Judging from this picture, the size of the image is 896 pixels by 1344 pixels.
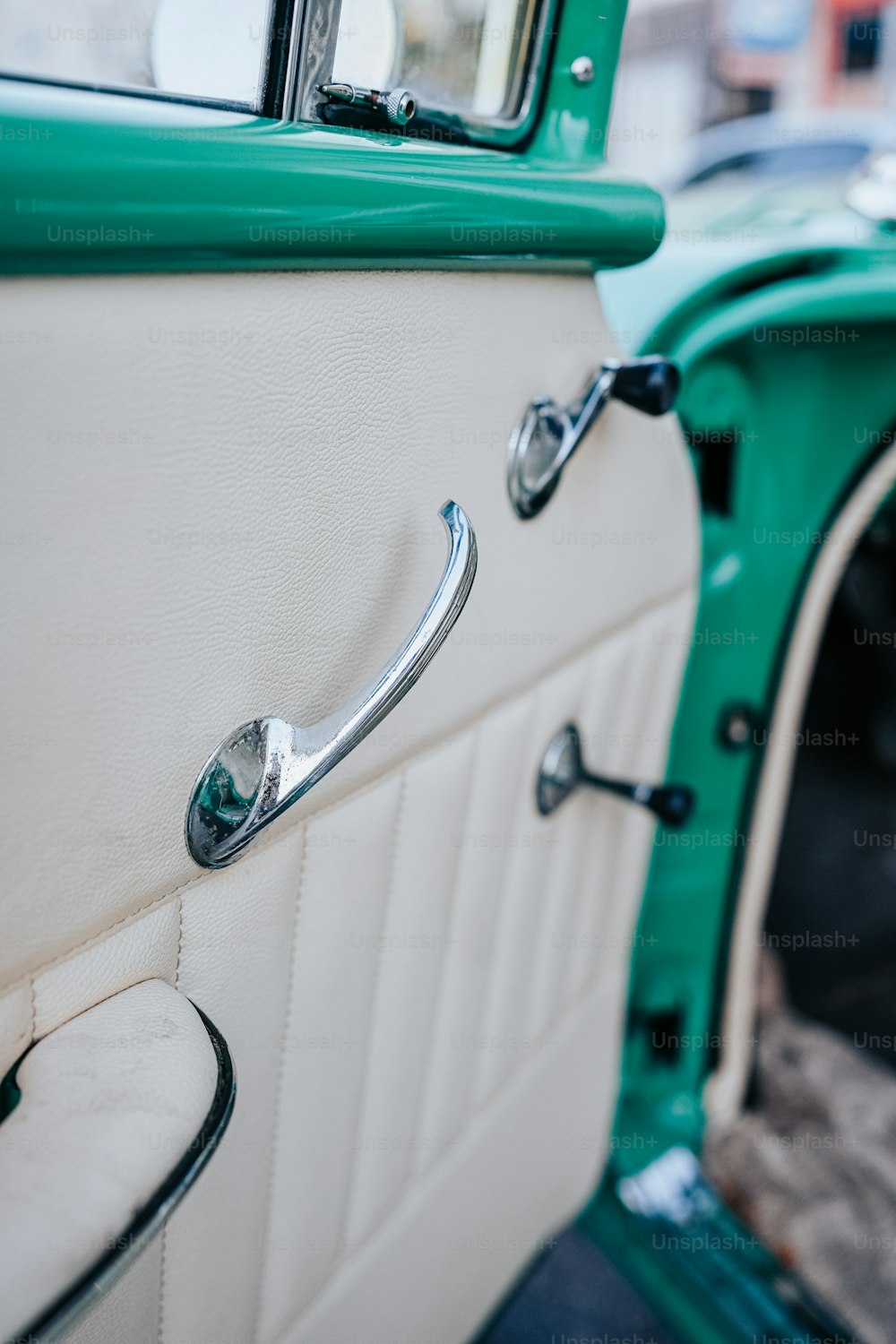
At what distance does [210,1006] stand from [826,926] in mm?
1461

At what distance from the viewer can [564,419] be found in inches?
31.1

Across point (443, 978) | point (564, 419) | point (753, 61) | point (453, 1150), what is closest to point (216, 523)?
point (564, 419)

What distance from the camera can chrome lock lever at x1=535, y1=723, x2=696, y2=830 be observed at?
0.91 m

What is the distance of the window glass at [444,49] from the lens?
25.7 inches

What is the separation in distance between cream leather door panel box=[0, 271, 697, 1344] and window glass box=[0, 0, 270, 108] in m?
0.13

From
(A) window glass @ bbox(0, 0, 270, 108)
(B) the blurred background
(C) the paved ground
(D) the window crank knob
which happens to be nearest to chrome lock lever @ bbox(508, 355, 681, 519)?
(D) the window crank knob

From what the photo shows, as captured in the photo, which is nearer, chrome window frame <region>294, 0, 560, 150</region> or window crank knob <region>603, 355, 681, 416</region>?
chrome window frame <region>294, 0, 560, 150</region>

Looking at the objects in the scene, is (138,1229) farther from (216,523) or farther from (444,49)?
(444,49)

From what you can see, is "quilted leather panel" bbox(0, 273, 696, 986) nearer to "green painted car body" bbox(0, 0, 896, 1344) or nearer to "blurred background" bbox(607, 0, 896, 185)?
"green painted car body" bbox(0, 0, 896, 1344)

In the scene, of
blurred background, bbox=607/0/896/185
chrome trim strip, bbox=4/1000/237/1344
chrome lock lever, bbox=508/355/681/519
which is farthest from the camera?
blurred background, bbox=607/0/896/185

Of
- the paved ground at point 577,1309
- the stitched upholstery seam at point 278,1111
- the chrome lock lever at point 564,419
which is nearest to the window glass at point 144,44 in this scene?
the chrome lock lever at point 564,419

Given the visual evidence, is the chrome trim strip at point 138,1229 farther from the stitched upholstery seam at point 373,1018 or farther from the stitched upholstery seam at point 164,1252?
the stitched upholstery seam at point 373,1018

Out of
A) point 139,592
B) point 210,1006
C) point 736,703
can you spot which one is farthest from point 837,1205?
point 139,592

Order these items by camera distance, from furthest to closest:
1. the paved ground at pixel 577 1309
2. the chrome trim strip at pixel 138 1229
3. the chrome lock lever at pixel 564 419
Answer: the paved ground at pixel 577 1309 → the chrome lock lever at pixel 564 419 → the chrome trim strip at pixel 138 1229
